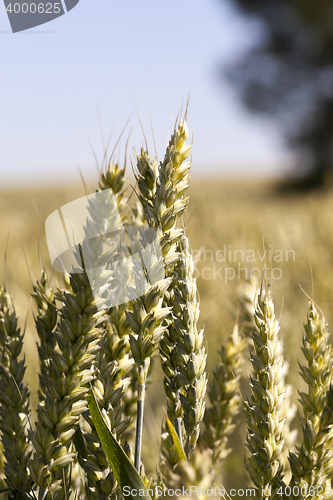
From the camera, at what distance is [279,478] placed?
1.69ft

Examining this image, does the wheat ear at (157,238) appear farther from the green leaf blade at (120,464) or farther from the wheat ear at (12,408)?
Result: the wheat ear at (12,408)

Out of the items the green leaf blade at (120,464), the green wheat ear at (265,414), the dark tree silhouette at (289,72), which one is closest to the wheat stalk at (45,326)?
the green leaf blade at (120,464)

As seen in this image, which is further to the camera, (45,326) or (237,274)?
(237,274)

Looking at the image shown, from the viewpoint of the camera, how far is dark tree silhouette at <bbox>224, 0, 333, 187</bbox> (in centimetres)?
1154

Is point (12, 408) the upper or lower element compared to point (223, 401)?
upper

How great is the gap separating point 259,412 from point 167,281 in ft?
0.67

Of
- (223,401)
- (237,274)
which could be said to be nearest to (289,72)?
(237,274)

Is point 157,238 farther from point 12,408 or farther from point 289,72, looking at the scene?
point 289,72

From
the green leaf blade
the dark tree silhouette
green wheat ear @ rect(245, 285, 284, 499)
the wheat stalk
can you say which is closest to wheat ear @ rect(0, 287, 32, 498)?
the wheat stalk

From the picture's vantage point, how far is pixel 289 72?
38.5 ft

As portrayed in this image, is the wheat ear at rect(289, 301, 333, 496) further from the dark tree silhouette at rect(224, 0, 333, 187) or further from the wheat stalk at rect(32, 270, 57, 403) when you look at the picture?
the dark tree silhouette at rect(224, 0, 333, 187)

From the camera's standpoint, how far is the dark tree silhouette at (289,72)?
37.9 ft

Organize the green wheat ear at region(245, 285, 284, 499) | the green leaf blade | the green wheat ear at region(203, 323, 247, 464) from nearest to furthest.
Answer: the green leaf blade
the green wheat ear at region(245, 285, 284, 499)
the green wheat ear at region(203, 323, 247, 464)

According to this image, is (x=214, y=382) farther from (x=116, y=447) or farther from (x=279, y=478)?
(x=116, y=447)
